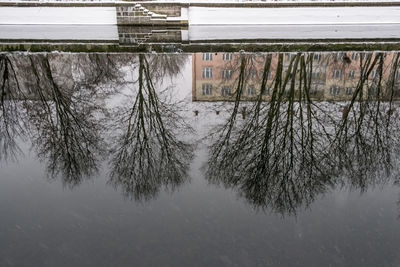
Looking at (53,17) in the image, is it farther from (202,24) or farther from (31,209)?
(31,209)

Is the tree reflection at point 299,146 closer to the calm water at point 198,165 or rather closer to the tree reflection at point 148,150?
the calm water at point 198,165

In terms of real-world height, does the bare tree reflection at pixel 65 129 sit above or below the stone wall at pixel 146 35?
below

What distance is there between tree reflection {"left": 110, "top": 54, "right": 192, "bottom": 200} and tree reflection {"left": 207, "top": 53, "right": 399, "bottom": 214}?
128cm

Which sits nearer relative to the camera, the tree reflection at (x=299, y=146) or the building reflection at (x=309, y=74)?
the tree reflection at (x=299, y=146)

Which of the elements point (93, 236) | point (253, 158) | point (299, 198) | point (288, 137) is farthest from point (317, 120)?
point (93, 236)

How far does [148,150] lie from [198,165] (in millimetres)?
2023

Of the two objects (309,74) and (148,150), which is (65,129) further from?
(309,74)

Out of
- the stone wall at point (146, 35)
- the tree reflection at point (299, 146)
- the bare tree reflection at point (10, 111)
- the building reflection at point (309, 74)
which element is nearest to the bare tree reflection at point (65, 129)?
the bare tree reflection at point (10, 111)

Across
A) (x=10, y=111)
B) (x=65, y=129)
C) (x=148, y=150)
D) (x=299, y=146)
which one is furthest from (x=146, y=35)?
(x=299, y=146)

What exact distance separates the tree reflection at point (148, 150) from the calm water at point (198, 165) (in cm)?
6

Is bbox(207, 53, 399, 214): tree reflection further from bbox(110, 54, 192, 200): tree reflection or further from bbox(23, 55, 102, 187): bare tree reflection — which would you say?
bbox(23, 55, 102, 187): bare tree reflection

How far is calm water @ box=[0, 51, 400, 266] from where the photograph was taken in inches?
351

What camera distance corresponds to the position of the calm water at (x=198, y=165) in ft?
29.3

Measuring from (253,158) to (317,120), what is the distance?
402 centimetres
